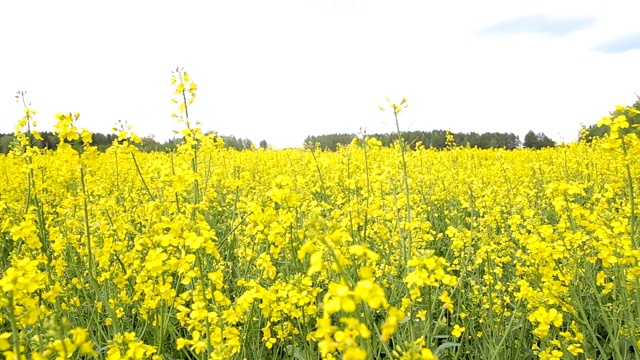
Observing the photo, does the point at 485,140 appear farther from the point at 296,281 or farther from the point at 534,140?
the point at 296,281

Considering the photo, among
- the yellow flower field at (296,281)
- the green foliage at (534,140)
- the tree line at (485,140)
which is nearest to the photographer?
the yellow flower field at (296,281)

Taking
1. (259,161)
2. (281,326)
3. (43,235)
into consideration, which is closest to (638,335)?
(281,326)

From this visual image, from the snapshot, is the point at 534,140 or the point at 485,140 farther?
the point at 485,140

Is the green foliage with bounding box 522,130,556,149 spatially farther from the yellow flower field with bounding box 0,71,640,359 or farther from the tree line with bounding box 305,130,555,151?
the yellow flower field with bounding box 0,71,640,359

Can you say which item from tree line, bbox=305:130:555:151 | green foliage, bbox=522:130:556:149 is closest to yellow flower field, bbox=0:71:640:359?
tree line, bbox=305:130:555:151

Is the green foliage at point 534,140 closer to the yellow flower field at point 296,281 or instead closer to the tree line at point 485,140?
the tree line at point 485,140

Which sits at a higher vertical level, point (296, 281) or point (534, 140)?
point (534, 140)

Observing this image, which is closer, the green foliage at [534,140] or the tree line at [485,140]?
the tree line at [485,140]

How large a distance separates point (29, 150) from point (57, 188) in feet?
15.2

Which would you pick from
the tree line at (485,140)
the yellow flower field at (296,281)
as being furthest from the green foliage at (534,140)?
the yellow flower field at (296,281)

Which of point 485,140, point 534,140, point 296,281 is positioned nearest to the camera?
point 296,281

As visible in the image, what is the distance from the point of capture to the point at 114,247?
8.79ft

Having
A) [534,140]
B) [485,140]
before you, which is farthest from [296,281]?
[485,140]

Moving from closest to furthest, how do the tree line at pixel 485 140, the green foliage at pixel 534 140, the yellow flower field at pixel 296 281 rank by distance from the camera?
the yellow flower field at pixel 296 281
the tree line at pixel 485 140
the green foliage at pixel 534 140
